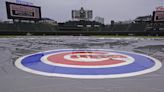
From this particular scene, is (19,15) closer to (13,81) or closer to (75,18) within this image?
(75,18)

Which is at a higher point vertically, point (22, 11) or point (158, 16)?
point (22, 11)

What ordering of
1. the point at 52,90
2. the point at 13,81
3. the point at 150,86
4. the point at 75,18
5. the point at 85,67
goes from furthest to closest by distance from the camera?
the point at 75,18
the point at 85,67
the point at 13,81
the point at 150,86
the point at 52,90

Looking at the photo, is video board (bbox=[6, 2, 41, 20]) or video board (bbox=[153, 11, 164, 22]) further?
video board (bbox=[153, 11, 164, 22])

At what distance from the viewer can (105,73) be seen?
18.1 feet

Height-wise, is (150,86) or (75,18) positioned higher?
(75,18)

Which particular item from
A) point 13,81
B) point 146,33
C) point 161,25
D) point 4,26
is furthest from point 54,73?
point 161,25

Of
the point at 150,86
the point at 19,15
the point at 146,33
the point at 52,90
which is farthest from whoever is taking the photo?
the point at 19,15

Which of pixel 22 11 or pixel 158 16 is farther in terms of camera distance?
pixel 158 16

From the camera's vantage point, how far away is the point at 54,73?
5.48m

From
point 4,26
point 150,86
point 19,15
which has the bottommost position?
point 150,86

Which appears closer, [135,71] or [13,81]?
[13,81]

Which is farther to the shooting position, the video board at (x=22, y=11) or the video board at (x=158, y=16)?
the video board at (x=158, y=16)

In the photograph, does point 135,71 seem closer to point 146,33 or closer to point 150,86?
point 150,86

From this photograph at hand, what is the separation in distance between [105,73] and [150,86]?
5.00ft
